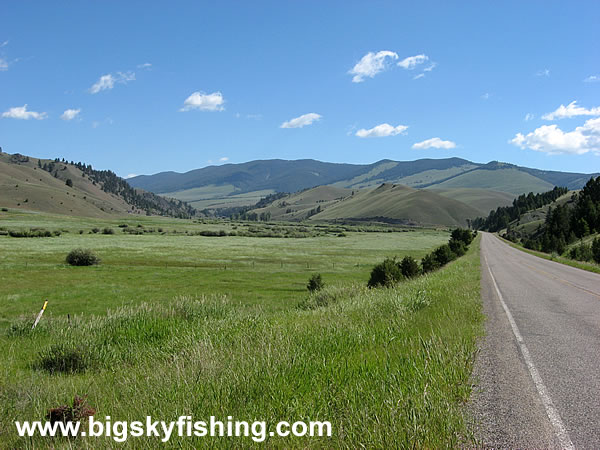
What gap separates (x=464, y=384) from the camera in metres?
6.78

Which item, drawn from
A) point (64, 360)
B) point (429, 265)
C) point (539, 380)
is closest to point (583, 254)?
point (429, 265)

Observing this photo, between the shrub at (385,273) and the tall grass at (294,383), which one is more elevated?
the tall grass at (294,383)

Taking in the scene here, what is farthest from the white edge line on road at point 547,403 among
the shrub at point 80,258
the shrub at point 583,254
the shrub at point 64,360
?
the shrub at point 80,258

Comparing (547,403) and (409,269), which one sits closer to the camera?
(547,403)

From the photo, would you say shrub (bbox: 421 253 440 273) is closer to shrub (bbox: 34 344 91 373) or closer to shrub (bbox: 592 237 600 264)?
shrub (bbox: 592 237 600 264)

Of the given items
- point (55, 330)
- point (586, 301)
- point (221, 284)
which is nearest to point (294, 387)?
point (55, 330)

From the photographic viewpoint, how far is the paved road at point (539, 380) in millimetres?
5402

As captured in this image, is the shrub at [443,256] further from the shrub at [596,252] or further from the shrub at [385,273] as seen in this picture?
the shrub at [596,252]

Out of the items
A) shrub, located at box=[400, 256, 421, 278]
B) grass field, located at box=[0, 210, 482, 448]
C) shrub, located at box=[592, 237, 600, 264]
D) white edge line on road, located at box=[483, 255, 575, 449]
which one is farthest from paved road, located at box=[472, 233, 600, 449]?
shrub, located at box=[592, 237, 600, 264]

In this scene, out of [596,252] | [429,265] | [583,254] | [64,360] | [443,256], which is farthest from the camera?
[443,256]

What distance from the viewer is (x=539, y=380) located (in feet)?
24.9

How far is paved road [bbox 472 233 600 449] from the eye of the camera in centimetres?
540

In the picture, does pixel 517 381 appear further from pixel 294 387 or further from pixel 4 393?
pixel 4 393

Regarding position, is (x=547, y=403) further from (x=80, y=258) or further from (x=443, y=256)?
(x=80, y=258)
